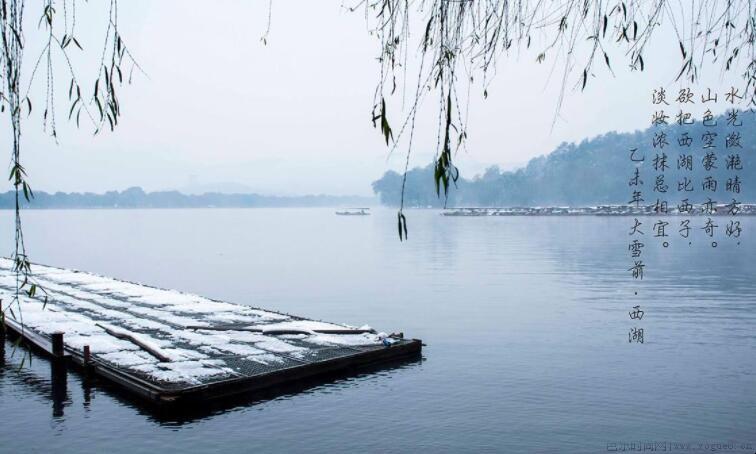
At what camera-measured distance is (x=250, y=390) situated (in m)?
14.6

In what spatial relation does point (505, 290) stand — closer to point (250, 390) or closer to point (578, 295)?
point (578, 295)

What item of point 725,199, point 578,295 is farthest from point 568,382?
point 725,199

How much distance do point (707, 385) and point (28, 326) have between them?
58.1 feet

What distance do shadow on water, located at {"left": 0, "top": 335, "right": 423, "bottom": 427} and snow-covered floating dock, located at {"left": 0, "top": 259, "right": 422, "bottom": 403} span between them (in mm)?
158

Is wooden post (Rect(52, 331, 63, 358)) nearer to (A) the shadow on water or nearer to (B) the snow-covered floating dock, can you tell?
(B) the snow-covered floating dock

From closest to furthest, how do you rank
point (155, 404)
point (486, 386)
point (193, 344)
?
point (155, 404) → point (486, 386) → point (193, 344)

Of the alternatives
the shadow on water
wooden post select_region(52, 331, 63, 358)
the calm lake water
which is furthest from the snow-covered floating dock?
Result: the calm lake water

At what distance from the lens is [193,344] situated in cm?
1775

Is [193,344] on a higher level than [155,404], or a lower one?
higher

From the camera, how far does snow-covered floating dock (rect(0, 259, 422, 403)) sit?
47.7ft

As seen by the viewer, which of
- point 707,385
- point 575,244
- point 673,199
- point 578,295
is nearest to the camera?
point 707,385

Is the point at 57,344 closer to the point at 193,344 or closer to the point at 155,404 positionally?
the point at 155,404

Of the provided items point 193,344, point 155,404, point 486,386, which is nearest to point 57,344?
point 155,404

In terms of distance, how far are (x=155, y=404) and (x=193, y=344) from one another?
4249mm
